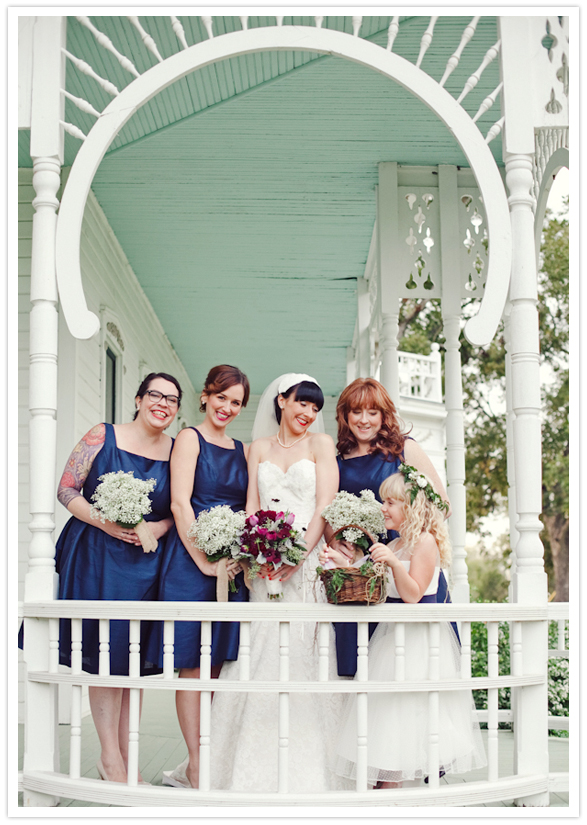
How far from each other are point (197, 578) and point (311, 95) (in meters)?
3.58

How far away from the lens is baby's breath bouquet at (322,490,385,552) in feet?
12.0

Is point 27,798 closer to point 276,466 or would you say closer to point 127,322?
point 276,466

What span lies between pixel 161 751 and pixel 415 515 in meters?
2.82

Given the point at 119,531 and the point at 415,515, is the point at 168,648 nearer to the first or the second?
the point at 119,531

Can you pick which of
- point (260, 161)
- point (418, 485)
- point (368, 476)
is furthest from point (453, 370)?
point (418, 485)

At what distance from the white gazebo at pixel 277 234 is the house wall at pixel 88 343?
0.03 meters

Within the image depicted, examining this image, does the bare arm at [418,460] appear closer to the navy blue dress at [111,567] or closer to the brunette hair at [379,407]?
the brunette hair at [379,407]

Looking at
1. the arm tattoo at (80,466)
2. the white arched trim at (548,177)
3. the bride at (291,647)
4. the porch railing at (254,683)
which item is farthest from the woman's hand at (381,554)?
the white arched trim at (548,177)

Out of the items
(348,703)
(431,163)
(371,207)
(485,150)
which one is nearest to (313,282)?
(371,207)

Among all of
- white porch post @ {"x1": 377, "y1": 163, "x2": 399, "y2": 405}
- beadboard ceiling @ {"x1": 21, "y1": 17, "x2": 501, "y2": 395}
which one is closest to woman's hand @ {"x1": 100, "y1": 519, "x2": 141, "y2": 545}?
beadboard ceiling @ {"x1": 21, "y1": 17, "x2": 501, "y2": 395}

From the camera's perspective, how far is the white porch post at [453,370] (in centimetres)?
680

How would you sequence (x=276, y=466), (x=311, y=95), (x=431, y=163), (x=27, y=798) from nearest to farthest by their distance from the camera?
(x=27, y=798), (x=276, y=466), (x=311, y=95), (x=431, y=163)

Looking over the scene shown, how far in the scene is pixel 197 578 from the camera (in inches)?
156

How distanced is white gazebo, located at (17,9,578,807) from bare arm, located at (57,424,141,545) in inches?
3.6
